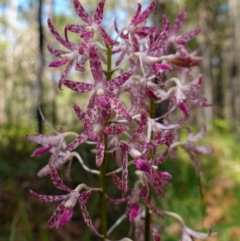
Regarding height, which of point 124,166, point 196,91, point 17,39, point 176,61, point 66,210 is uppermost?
point 17,39

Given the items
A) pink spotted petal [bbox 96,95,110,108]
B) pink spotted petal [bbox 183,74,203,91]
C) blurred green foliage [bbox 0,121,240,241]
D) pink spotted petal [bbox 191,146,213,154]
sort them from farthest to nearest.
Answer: blurred green foliage [bbox 0,121,240,241] → pink spotted petal [bbox 191,146,213,154] → pink spotted petal [bbox 183,74,203,91] → pink spotted petal [bbox 96,95,110,108]

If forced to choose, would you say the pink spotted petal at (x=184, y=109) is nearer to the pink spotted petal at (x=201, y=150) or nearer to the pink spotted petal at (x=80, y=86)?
the pink spotted petal at (x=201, y=150)

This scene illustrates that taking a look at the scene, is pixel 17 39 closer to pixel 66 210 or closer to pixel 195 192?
pixel 195 192

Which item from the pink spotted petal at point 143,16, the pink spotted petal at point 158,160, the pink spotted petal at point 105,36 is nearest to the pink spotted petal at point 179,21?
the pink spotted petal at point 143,16

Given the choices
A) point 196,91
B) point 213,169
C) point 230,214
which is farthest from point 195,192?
point 196,91

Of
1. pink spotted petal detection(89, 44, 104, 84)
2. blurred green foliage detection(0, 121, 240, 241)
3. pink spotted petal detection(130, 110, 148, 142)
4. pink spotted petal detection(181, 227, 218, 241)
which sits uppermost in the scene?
pink spotted petal detection(89, 44, 104, 84)

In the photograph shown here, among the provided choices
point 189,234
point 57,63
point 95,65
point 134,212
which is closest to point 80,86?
point 95,65

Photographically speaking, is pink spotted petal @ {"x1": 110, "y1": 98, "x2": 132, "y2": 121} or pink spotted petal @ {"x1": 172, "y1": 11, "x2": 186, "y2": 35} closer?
pink spotted petal @ {"x1": 110, "y1": 98, "x2": 132, "y2": 121}

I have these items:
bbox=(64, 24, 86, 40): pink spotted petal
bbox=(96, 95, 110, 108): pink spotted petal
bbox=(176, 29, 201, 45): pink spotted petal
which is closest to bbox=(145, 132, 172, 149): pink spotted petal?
bbox=(96, 95, 110, 108): pink spotted petal

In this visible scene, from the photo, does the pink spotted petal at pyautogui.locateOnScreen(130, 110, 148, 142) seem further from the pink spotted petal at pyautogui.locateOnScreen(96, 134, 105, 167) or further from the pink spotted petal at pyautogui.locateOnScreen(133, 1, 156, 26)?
the pink spotted petal at pyautogui.locateOnScreen(133, 1, 156, 26)

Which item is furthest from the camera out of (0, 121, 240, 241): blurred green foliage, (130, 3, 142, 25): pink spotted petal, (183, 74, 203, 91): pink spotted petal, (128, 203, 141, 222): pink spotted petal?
(0, 121, 240, 241): blurred green foliage
